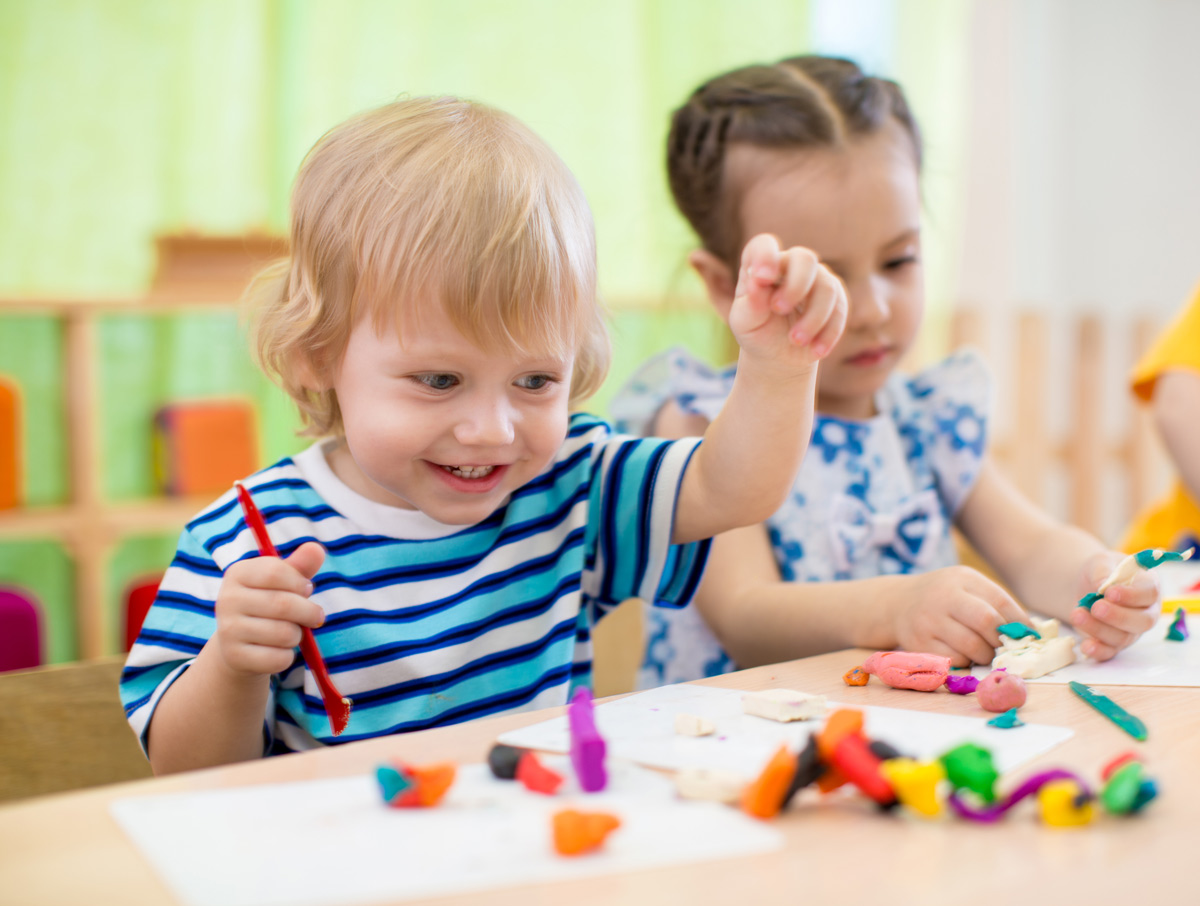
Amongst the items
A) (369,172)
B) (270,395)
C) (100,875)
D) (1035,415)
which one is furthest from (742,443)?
(1035,415)

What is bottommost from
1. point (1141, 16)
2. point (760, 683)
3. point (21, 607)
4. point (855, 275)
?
point (21, 607)

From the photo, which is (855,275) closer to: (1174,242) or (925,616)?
(925,616)

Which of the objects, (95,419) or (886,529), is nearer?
(886,529)

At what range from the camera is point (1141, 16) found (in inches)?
112

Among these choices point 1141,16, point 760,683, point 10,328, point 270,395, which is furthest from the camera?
point 1141,16

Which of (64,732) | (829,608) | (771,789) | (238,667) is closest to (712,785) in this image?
(771,789)

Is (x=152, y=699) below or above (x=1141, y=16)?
below

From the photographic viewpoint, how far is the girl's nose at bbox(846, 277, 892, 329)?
943mm

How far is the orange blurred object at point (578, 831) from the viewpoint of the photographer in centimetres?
36

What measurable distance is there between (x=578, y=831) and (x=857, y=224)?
694mm

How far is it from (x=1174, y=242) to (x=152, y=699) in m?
2.91

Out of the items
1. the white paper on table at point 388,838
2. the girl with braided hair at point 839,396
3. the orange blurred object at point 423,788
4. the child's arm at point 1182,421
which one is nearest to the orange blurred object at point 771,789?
the white paper on table at point 388,838

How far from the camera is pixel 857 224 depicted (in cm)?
94

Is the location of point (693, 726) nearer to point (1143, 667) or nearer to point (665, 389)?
point (1143, 667)
